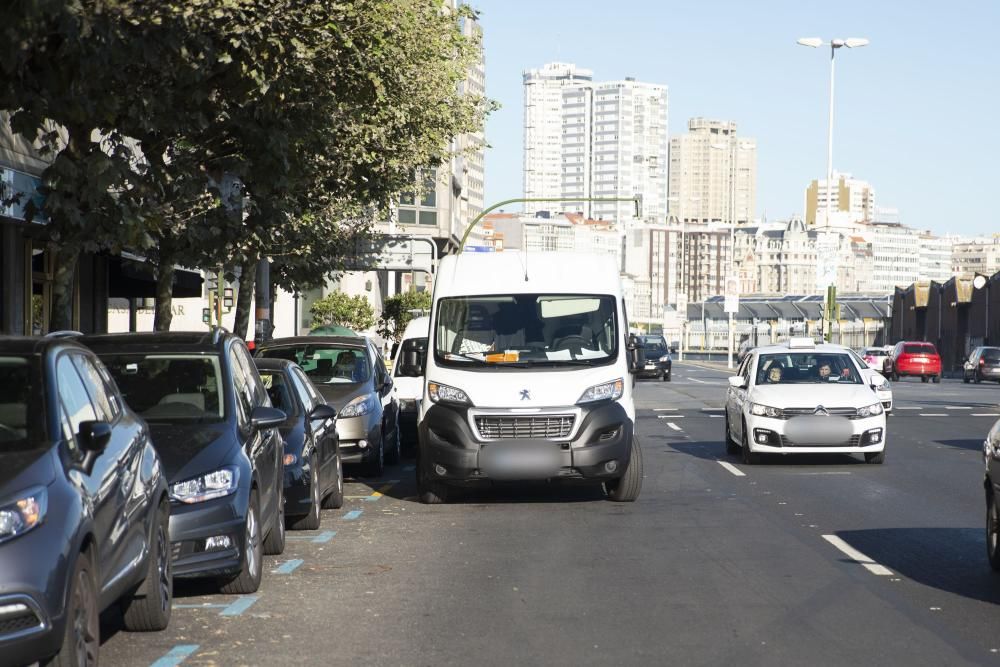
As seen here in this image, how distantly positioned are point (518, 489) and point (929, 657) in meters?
9.29

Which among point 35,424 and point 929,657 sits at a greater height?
point 35,424

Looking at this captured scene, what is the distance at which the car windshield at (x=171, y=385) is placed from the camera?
971 cm

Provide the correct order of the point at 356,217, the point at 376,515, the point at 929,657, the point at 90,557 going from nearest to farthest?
the point at 90,557 → the point at 929,657 → the point at 376,515 → the point at 356,217

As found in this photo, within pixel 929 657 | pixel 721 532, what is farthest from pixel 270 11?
pixel 929 657

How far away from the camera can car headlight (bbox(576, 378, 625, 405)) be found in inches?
573

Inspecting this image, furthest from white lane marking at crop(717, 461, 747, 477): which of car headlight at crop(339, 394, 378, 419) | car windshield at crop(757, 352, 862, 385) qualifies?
car headlight at crop(339, 394, 378, 419)

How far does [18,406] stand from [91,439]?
37 centimetres

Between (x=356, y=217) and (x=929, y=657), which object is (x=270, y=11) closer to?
(x=929, y=657)

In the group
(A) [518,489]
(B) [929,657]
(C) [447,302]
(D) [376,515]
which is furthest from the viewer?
(A) [518,489]

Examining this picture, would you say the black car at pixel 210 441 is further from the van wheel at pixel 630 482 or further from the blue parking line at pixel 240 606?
the van wheel at pixel 630 482

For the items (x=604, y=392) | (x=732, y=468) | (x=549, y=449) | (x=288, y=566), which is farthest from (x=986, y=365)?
(x=288, y=566)

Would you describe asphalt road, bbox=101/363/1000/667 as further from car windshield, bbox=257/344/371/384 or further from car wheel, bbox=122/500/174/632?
car windshield, bbox=257/344/371/384

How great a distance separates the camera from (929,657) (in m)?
7.42

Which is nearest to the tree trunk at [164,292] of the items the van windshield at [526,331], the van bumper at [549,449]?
the van windshield at [526,331]
